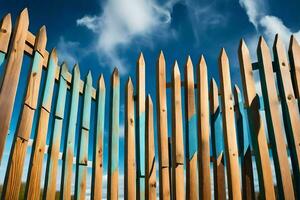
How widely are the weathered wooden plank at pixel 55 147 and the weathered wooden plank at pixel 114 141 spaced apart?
0.49 m

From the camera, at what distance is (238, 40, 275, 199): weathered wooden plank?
2291mm

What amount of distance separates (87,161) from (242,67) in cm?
173

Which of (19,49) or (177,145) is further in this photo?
(177,145)

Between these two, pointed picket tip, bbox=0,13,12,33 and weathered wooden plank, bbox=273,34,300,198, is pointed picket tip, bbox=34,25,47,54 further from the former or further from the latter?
weathered wooden plank, bbox=273,34,300,198

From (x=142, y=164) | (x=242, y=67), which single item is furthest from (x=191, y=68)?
(x=142, y=164)

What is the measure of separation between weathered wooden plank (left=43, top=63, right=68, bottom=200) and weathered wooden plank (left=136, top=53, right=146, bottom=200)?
730 mm

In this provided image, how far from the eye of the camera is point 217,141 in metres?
2.63

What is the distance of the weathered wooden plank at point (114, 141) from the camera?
272 centimetres

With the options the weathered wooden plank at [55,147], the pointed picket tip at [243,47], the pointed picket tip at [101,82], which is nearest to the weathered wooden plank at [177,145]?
the pointed picket tip at [243,47]

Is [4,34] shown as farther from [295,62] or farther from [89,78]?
[295,62]

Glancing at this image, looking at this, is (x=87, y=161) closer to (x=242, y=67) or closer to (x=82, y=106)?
(x=82, y=106)

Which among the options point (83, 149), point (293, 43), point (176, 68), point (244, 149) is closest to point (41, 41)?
point (83, 149)

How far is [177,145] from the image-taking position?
2.64 metres

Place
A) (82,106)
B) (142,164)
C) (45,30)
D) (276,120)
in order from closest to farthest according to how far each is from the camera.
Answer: (276,120), (45,30), (142,164), (82,106)
